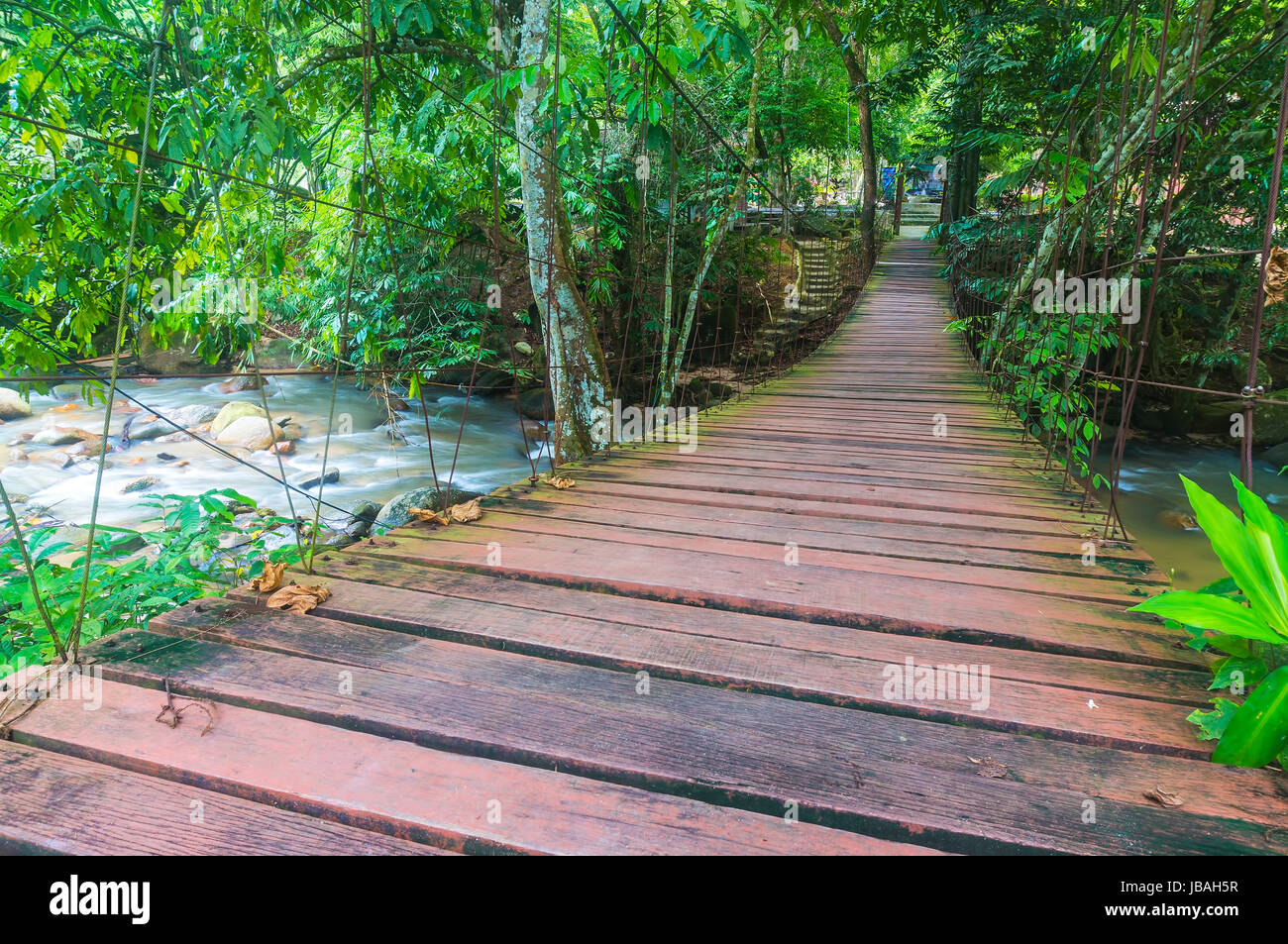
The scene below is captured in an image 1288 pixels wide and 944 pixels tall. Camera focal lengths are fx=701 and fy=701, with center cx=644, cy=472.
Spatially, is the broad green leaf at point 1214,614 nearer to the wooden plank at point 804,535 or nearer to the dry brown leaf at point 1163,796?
the dry brown leaf at point 1163,796

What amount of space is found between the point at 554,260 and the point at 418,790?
9.94 feet

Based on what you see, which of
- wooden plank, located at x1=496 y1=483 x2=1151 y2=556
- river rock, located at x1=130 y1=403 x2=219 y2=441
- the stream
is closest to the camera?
wooden plank, located at x1=496 y1=483 x2=1151 y2=556

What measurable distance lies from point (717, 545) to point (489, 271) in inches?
216

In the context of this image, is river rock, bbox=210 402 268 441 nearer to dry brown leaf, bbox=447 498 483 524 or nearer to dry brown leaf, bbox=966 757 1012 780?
dry brown leaf, bbox=447 498 483 524

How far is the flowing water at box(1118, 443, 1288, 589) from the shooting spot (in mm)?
5336

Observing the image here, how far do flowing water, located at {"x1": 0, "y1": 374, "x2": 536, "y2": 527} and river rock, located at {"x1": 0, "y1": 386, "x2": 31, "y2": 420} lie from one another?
0.43 feet

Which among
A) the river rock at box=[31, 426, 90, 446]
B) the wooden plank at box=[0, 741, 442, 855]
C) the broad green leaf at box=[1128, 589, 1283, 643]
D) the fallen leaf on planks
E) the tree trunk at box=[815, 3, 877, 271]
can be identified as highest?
the tree trunk at box=[815, 3, 877, 271]

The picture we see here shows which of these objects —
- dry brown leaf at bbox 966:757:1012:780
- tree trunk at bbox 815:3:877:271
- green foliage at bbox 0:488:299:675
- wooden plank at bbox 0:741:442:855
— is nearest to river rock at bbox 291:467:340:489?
green foliage at bbox 0:488:299:675

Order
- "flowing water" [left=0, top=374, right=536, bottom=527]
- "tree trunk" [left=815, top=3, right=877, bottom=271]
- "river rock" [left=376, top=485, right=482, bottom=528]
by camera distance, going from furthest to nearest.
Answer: "tree trunk" [left=815, top=3, right=877, bottom=271], "flowing water" [left=0, top=374, right=536, bottom=527], "river rock" [left=376, top=485, right=482, bottom=528]

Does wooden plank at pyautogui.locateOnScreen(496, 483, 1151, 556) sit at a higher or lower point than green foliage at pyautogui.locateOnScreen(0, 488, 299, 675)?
higher

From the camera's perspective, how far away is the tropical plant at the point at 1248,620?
843mm

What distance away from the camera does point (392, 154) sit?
13.9 feet
